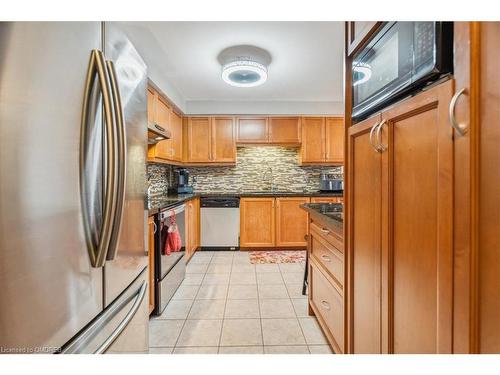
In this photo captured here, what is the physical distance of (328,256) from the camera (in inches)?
58.5

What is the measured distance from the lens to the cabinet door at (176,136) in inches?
136

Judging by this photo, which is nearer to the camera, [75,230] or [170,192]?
[75,230]

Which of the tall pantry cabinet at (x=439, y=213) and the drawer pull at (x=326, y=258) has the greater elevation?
the tall pantry cabinet at (x=439, y=213)

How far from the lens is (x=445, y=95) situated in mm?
571

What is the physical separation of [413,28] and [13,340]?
1.34 metres

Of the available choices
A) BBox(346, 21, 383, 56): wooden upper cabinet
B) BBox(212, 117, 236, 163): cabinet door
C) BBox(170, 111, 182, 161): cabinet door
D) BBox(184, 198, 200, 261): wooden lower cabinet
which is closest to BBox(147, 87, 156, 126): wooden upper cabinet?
BBox(170, 111, 182, 161): cabinet door

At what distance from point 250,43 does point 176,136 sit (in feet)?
6.19

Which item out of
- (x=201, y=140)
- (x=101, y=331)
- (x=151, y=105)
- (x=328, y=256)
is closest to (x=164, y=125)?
(x=151, y=105)

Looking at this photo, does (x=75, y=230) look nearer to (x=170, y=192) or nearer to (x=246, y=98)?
(x=170, y=192)

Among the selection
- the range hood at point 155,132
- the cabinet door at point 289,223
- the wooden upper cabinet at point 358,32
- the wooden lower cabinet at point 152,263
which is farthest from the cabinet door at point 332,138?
the wooden lower cabinet at point 152,263

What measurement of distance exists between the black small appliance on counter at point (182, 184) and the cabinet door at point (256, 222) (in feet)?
3.09

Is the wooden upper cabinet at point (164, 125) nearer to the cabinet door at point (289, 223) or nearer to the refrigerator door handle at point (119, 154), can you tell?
the refrigerator door handle at point (119, 154)
